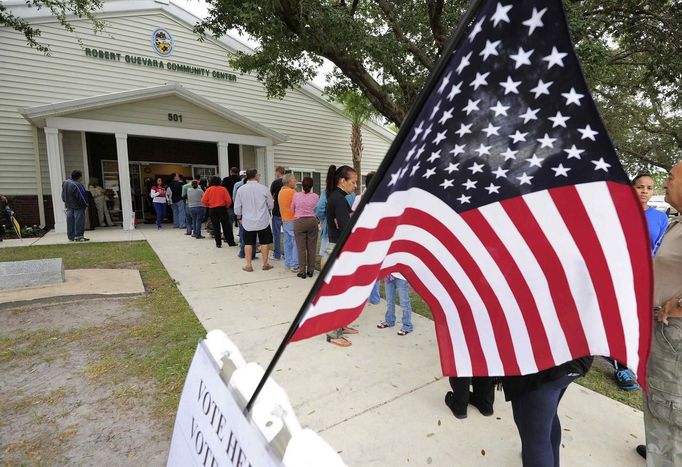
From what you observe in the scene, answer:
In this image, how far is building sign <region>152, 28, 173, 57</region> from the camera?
1388 centimetres

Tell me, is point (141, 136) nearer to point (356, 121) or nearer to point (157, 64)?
point (157, 64)

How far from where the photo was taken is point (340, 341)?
12.6 feet

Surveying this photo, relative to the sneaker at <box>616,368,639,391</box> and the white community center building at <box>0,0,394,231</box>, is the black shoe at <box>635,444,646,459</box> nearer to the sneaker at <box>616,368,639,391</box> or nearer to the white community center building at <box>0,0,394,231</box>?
the sneaker at <box>616,368,639,391</box>

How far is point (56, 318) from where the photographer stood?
14.8 ft


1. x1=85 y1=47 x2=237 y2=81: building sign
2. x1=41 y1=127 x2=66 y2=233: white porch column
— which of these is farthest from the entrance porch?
x1=85 y1=47 x2=237 y2=81: building sign

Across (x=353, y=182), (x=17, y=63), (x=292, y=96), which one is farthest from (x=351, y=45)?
(x=17, y=63)

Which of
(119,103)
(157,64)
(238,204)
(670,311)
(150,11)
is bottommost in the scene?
(670,311)

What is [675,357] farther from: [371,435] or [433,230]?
[371,435]

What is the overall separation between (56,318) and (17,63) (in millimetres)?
11609

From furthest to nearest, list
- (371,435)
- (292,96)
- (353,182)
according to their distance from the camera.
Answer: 1. (292,96)
2. (353,182)
3. (371,435)

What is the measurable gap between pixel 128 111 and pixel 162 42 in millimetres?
4171

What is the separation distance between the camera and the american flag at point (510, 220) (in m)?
0.93

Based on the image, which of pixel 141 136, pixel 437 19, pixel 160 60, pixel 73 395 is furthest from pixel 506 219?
pixel 160 60

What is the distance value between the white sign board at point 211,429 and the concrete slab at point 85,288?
4.81 m
